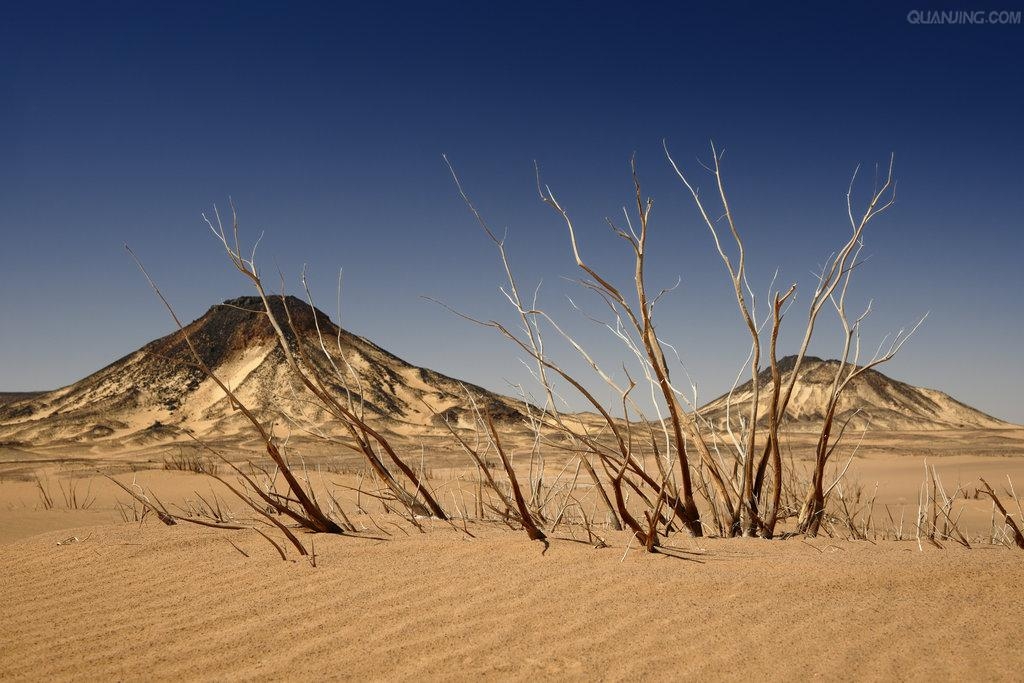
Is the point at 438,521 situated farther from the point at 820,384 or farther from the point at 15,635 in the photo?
the point at 820,384

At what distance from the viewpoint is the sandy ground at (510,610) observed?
1.78 m

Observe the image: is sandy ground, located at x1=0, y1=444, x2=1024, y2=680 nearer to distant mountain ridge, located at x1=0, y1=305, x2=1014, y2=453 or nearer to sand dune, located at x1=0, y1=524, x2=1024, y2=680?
sand dune, located at x1=0, y1=524, x2=1024, y2=680

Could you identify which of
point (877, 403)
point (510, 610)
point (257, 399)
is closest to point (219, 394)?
point (257, 399)

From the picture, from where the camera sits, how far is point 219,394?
77.4ft

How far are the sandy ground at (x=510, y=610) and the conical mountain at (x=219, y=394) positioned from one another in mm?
16710

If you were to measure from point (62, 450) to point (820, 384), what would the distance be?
23.9m

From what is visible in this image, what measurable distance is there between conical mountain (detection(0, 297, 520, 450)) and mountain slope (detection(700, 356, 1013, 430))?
10088 millimetres

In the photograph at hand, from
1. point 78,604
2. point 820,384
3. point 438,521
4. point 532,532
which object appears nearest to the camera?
point 78,604

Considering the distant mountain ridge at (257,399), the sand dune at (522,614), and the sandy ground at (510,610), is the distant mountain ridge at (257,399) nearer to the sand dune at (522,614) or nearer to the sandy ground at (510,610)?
the sandy ground at (510,610)

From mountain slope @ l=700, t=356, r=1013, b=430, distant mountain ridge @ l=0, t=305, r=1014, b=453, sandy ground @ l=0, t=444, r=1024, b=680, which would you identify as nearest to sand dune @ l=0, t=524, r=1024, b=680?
sandy ground @ l=0, t=444, r=1024, b=680

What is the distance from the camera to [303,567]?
2529 mm

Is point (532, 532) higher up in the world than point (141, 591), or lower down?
higher up

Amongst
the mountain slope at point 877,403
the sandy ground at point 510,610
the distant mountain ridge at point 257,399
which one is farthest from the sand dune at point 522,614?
the mountain slope at point 877,403

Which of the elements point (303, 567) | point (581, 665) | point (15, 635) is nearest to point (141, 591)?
point (15, 635)
